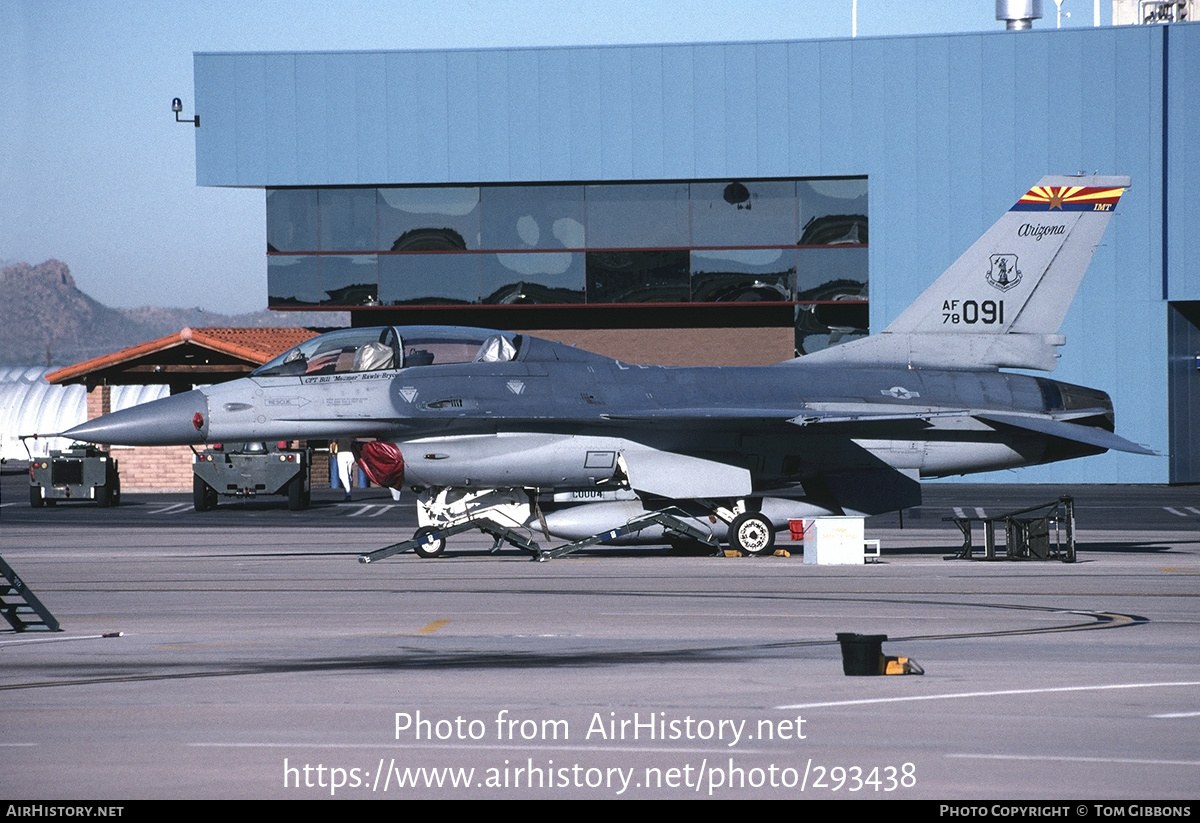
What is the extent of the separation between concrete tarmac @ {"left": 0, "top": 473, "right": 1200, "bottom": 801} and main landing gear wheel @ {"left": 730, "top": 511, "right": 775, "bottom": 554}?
1265mm

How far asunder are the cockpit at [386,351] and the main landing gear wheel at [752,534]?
13.4 feet

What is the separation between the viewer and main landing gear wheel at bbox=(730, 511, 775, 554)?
19.0 meters

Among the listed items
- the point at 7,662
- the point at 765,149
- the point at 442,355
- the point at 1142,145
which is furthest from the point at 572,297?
the point at 7,662

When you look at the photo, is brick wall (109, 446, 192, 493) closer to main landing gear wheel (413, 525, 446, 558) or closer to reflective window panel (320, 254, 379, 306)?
reflective window panel (320, 254, 379, 306)

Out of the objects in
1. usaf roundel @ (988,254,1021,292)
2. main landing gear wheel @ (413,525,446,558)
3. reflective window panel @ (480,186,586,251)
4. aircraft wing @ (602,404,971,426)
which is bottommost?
main landing gear wheel @ (413,525,446,558)

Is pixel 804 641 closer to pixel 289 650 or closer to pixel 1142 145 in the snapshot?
pixel 289 650

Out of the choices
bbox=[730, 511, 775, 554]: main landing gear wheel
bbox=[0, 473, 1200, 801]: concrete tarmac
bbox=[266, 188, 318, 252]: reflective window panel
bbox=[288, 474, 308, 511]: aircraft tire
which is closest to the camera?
bbox=[0, 473, 1200, 801]: concrete tarmac

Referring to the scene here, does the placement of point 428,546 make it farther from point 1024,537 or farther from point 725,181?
point 725,181

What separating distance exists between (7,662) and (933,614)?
8.04 meters

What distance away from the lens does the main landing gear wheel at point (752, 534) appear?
19031 mm

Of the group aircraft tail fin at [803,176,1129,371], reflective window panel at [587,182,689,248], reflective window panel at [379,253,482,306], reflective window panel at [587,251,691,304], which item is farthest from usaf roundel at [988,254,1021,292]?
reflective window panel at [379,253,482,306]

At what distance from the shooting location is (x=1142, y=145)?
3859 centimetres

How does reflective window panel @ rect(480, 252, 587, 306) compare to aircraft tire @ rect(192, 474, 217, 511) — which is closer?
aircraft tire @ rect(192, 474, 217, 511)

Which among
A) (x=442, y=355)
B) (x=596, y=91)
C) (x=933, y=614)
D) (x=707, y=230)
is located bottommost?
(x=933, y=614)
